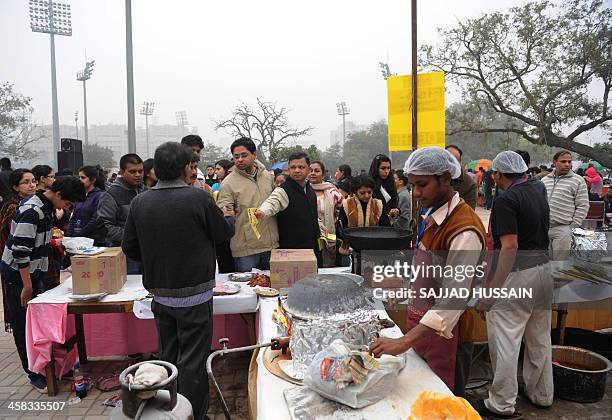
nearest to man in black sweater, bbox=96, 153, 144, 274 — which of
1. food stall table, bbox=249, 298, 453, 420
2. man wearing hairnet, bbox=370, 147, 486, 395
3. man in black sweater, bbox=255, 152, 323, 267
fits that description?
man in black sweater, bbox=255, 152, 323, 267

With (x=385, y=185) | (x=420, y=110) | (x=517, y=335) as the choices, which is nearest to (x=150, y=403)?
(x=517, y=335)

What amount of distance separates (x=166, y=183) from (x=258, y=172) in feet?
4.91

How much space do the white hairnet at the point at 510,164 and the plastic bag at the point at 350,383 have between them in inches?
71.2

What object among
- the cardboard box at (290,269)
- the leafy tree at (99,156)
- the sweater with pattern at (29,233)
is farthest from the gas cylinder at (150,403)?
the leafy tree at (99,156)

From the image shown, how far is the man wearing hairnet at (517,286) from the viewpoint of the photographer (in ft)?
8.68

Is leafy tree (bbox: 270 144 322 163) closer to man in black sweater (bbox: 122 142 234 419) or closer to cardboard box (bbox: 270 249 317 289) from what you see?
cardboard box (bbox: 270 249 317 289)

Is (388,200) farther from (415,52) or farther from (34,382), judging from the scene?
(34,382)

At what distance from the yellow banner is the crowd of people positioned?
0.55 metres

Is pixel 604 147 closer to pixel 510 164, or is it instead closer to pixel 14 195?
pixel 510 164

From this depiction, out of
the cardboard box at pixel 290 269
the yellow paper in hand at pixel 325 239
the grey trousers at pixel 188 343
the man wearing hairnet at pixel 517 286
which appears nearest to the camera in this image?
the grey trousers at pixel 188 343

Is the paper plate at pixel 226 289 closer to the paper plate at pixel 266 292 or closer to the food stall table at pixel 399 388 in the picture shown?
the paper plate at pixel 266 292

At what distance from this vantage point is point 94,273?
3.16 m

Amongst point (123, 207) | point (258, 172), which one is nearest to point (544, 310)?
point (258, 172)

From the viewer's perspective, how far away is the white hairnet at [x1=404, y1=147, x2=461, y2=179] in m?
1.73
